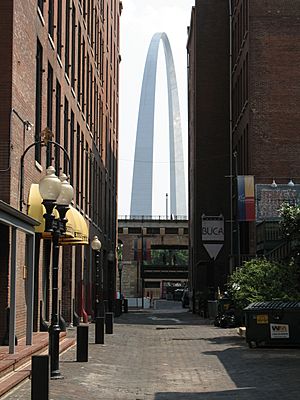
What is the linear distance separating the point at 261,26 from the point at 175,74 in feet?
314

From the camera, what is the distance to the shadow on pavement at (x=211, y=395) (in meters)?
13.1

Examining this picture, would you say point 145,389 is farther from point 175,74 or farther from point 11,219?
→ point 175,74

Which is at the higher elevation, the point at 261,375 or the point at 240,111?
the point at 240,111

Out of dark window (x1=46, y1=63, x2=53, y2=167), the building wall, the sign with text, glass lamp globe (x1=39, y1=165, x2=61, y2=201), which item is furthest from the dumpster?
the building wall

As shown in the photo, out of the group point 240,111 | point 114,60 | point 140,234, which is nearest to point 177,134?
point 140,234

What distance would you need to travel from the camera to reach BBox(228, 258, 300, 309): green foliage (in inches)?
1043

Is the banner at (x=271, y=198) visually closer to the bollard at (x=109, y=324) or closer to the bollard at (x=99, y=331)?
the bollard at (x=109, y=324)

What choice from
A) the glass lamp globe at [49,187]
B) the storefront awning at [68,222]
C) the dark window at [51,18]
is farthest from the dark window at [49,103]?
the glass lamp globe at [49,187]

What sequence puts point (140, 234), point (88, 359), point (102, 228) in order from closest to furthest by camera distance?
1. point (88, 359)
2. point (102, 228)
3. point (140, 234)

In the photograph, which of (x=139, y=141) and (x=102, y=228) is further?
(x=139, y=141)

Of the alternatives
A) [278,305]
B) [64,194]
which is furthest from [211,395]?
[278,305]

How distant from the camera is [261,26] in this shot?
4912 cm

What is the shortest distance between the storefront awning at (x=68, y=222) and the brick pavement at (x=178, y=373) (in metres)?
3.50

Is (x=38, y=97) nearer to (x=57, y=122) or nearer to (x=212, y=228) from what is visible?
(x=57, y=122)
